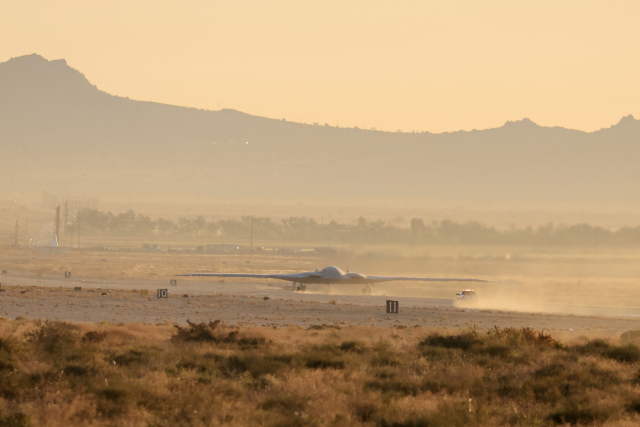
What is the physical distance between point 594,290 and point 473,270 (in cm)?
3948

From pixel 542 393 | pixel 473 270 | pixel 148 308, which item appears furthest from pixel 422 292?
pixel 542 393

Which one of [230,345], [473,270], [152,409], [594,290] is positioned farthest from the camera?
[473,270]

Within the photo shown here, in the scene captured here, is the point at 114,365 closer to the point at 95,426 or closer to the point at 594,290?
the point at 95,426

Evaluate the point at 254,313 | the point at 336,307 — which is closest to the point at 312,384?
the point at 254,313

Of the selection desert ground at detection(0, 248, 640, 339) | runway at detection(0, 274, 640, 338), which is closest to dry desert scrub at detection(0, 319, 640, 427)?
desert ground at detection(0, 248, 640, 339)

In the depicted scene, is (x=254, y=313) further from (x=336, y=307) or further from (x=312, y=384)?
(x=312, y=384)

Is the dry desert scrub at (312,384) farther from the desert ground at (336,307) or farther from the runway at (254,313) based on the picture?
the runway at (254,313)

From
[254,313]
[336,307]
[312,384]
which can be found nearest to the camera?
[312,384]

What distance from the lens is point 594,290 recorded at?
6009 inches

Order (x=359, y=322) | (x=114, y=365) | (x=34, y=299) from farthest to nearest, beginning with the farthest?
(x=34, y=299) → (x=359, y=322) → (x=114, y=365)

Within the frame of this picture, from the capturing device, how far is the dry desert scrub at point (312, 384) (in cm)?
1748

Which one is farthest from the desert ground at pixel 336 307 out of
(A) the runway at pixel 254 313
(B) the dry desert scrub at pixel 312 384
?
(B) the dry desert scrub at pixel 312 384

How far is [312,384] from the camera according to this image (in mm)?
21391

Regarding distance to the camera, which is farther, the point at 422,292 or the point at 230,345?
the point at 422,292
